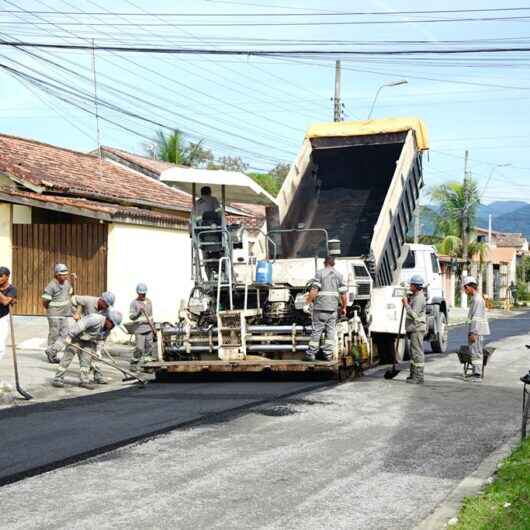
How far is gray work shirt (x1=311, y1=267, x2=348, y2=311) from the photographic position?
45.2 ft

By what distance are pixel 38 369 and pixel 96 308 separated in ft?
6.19

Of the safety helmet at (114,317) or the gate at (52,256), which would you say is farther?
the gate at (52,256)

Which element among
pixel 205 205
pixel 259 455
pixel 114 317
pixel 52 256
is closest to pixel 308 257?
pixel 205 205

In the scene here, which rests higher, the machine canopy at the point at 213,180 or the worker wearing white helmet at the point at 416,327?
the machine canopy at the point at 213,180

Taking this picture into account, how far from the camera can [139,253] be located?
22062mm

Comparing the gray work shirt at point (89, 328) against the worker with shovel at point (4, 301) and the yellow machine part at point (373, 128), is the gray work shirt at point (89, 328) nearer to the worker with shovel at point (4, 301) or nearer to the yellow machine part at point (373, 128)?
the worker with shovel at point (4, 301)

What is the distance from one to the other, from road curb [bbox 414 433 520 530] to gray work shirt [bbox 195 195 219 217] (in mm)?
6774

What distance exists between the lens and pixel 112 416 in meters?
10.6

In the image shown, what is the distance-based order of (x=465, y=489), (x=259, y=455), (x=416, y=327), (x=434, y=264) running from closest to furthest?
(x=465, y=489), (x=259, y=455), (x=416, y=327), (x=434, y=264)

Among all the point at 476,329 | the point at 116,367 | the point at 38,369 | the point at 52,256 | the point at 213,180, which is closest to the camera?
the point at 116,367

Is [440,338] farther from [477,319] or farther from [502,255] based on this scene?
[502,255]

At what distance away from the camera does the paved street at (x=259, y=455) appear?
21.1 ft

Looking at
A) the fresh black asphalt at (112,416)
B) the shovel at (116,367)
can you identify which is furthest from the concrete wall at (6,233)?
the fresh black asphalt at (112,416)

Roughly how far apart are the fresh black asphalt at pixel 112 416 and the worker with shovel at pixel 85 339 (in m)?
0.81
